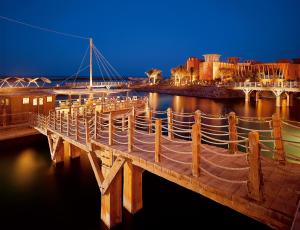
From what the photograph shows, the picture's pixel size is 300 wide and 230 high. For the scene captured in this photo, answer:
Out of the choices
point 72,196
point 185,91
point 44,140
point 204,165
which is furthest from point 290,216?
point 185,91

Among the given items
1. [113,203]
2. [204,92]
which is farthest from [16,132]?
[204,92]

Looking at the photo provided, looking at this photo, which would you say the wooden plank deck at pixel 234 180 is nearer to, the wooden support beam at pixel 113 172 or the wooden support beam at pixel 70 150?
the wooden support beam at pixel 113 172

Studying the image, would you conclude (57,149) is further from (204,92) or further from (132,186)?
(204,92)

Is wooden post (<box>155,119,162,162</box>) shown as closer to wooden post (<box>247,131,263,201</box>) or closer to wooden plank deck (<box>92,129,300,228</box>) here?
wooden plank deck (<box>92,129,300,228</box>)

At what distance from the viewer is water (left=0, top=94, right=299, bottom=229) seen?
31.2 ft

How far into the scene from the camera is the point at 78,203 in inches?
433

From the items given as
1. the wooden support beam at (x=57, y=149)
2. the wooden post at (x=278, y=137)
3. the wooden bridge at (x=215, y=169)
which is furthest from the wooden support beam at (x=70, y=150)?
the wooden post at (x=278, y=137)

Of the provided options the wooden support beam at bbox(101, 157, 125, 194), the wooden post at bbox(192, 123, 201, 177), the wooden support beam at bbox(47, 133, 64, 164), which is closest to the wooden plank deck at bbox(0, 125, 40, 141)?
the wooden support beam at bbox(47, 133, 64, 164)

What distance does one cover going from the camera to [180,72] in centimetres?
8494

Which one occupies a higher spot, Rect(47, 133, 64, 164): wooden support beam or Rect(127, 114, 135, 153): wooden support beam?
Rect(127, 114, 135, 153): wooden support beam

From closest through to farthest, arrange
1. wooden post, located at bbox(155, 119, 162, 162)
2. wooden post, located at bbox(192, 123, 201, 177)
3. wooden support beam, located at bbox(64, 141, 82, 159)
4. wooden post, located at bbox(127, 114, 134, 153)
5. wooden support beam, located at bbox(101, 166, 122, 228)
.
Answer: wooden post, located at bbox(192, 123, 201, 177) < wooden post, located at bbox(155, 119, 162, 162) < wooden post, located at bbox(127, 114, 134, 153) < wooden support beam, located at bbox(101, 166, 122, 228) < wooden support beam, located at bbox(64, 141, 82, 159)

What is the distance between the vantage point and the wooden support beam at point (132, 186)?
8.59m

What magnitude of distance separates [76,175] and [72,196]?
1998 mm

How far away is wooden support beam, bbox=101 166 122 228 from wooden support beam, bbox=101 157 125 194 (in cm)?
10
